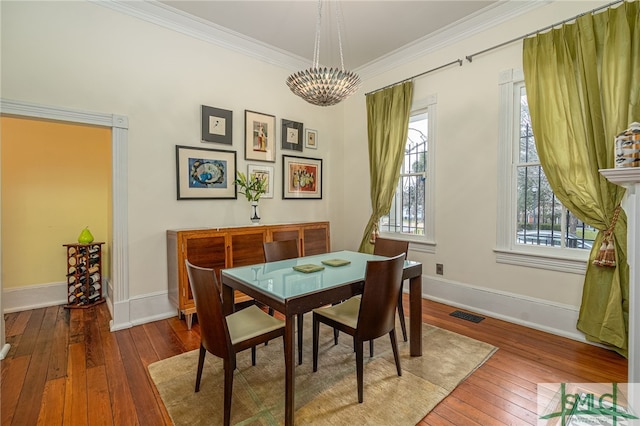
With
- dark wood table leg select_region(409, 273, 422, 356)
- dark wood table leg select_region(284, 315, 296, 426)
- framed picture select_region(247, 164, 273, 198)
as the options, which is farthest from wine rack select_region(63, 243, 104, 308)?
dark wood table leg select_region(409, 273, 422, 356)

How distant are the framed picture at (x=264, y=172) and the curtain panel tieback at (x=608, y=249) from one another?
344 centimetres

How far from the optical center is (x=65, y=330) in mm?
2881

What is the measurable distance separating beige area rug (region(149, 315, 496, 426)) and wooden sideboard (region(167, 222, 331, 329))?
2.48ft

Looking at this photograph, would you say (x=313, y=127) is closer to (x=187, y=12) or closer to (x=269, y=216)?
(x=269, y=216)

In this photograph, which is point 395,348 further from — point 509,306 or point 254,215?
point 254,215

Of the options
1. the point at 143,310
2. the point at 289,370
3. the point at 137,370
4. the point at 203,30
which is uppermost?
the point at 203,30

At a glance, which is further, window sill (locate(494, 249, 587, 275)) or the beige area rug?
window sill (locate(494, 249, 587, 275))

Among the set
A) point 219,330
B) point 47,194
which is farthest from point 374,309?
point 47,194

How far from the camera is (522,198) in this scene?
3.13m

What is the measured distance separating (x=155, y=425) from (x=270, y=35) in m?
3.93

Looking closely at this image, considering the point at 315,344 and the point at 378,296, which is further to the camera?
the point at 315,344

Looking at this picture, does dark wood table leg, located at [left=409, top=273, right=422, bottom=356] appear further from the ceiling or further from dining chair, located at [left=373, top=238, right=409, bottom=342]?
the ceiling

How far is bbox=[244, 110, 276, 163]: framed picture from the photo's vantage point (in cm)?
382

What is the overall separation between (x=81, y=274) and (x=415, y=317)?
149 inches
